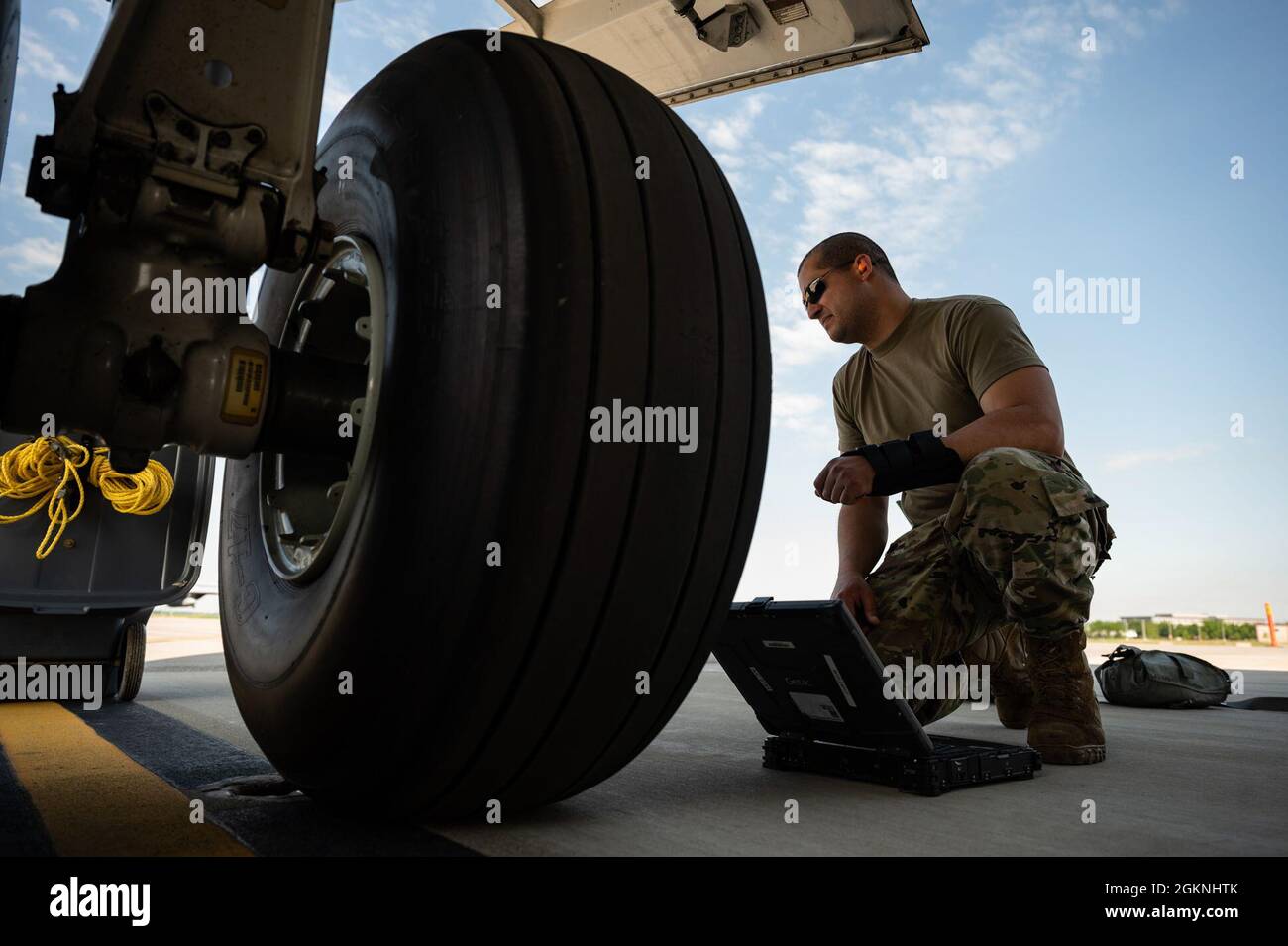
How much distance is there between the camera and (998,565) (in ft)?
5.79

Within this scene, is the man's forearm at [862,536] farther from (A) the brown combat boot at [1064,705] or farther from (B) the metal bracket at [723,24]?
(B) the metal bracket at [723,24]

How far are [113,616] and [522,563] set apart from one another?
99.6 inches

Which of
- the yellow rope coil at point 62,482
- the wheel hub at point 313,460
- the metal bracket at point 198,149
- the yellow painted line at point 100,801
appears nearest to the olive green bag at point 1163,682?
the wheel hub at point 313,460

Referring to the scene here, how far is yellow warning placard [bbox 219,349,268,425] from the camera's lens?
105 cm

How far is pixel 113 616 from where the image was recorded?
2801 millimetres

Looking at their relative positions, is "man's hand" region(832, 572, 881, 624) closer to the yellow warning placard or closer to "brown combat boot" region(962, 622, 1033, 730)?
"brown combat boot" region(962, 622, 1033, 730)

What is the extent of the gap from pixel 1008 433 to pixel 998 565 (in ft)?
0.97

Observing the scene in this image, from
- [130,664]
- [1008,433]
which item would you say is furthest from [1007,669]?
[130,664]

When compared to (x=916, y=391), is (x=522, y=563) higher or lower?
lower

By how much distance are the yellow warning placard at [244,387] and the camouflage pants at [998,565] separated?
1.37m

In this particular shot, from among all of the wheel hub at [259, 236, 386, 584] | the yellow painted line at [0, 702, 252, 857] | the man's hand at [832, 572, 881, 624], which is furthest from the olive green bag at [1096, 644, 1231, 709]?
the yellow painted line at [0, 702, 252, 857]

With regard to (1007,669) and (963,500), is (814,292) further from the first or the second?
(1007,669)
